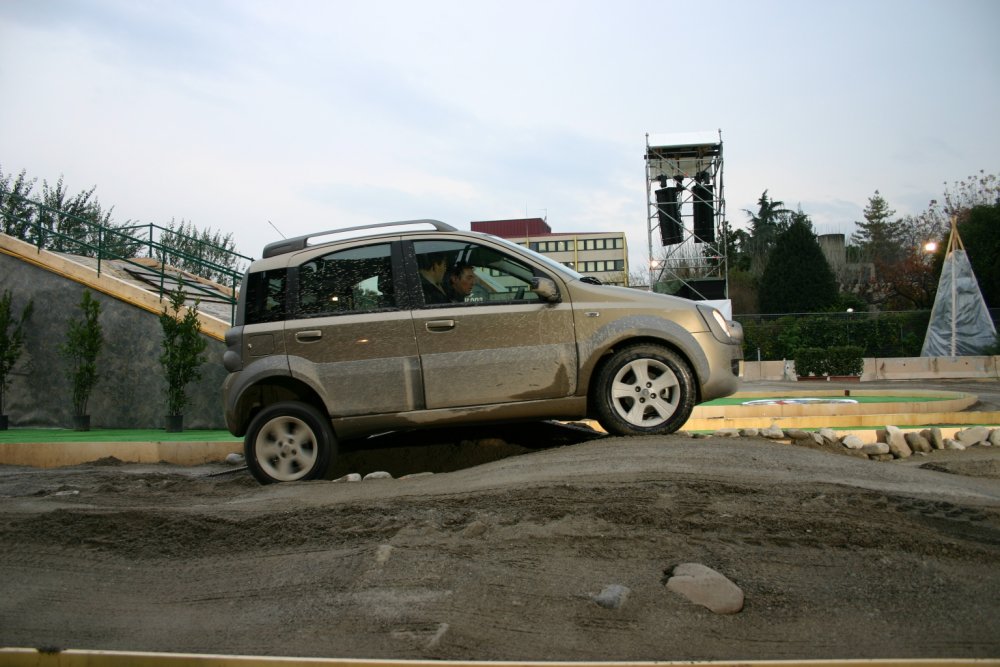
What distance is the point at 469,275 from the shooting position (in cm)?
674

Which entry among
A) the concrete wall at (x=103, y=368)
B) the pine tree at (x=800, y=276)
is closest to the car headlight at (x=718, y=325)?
the concrete wall at (x=103, y=368)

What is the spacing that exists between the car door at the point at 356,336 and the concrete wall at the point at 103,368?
720cm

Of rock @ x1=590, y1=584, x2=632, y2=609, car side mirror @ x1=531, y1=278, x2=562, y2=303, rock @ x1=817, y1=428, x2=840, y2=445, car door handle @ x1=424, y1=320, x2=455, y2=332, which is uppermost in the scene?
car side mirror @ x1=531, y1=278, x2=562, y2=303

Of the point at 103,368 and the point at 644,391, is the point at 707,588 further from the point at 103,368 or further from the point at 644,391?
the point at 103,368

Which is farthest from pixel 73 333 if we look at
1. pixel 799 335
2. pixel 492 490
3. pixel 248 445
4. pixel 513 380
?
pixel 799 335

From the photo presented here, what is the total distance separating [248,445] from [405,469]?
1.41 m

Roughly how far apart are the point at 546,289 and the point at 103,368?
33.2ft

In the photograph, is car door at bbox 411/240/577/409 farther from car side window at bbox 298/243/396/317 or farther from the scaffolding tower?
the scaffolding tower

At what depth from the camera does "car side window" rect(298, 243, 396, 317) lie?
6711 millimetres

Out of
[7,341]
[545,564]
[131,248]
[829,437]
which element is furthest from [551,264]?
[131,248]

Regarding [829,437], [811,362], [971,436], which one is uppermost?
[811,362]

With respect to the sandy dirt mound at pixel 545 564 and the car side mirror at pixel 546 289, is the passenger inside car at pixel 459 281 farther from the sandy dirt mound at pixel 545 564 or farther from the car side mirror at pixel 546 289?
the sandy dirt mound at pixel 545 564

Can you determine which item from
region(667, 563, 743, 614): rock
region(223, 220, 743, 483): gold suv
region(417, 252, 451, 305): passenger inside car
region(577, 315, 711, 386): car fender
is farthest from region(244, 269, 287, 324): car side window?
region(667, 563, 743, 614): rock

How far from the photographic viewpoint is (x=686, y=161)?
33438 millimetres
